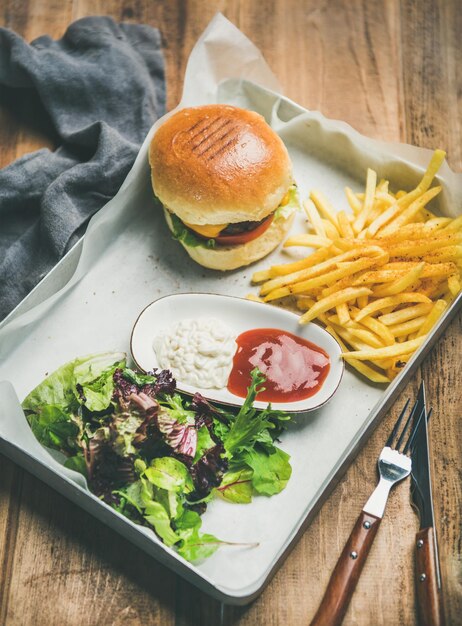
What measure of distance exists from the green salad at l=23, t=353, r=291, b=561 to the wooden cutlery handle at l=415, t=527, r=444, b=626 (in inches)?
31.1

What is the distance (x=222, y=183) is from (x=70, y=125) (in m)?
1.42

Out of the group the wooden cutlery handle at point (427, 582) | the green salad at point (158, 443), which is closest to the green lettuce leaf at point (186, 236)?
the green salad at point (158, 443)

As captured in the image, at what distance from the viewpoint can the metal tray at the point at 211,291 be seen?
11.2ft

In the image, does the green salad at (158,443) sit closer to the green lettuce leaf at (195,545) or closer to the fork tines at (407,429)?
the green lettuce leaf at (195,545)

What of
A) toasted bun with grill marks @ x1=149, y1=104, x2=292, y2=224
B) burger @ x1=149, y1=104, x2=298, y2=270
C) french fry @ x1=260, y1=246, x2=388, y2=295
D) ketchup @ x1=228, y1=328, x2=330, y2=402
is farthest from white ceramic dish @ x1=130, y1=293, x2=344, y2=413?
toasted bun with grill marks @ x1=149, y1=104, x2=292, y2=224

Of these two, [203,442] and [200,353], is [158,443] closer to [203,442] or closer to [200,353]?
[203,442]

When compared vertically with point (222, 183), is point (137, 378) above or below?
Answer: below

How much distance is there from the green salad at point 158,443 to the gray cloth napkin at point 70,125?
926mm

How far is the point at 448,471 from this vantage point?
3.78 m

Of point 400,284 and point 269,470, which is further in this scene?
point 400,284

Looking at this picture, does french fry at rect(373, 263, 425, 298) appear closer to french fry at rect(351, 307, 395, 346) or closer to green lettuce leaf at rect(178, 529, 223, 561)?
french fry at rect(351, 307, 395, 346)

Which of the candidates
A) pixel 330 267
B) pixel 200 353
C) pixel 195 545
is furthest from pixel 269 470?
pixel 330 267

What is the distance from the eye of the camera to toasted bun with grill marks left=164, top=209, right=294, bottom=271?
4.15 meters

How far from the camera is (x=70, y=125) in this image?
4.69m
